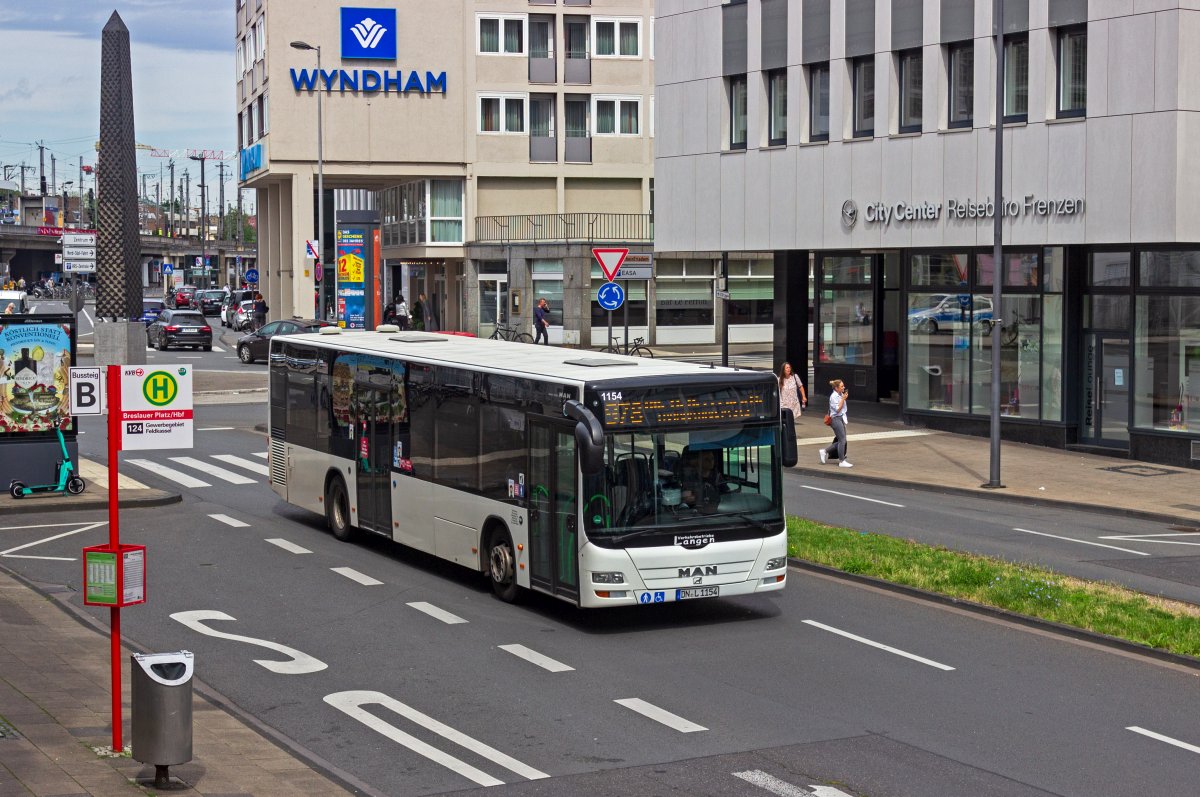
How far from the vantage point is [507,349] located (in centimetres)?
1836

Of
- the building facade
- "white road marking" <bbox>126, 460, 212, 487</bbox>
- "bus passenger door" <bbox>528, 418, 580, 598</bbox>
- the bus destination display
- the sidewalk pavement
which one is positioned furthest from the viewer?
the building facade

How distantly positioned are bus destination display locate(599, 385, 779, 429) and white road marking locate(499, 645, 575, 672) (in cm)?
222

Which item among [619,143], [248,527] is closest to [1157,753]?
[248,527]

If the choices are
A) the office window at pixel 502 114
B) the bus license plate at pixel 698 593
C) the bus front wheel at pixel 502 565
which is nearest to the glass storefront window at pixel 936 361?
the bus front wheel at pixel 502 565

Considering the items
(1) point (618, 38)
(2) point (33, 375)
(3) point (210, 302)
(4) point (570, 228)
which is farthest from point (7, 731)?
(3) point (210, 302)

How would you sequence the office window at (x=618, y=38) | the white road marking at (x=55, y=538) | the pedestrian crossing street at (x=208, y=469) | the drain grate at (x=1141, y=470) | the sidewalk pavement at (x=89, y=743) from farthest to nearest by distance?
1. the office window at (x=618, y=38)
2. the drain grate at (x=1141, y=470)
3. the pedestrian crossing street at (x=208, y=469)
4. the white road marking at (x=55, y=538)
5. the sidewalk pavement at (x=89, y=743)

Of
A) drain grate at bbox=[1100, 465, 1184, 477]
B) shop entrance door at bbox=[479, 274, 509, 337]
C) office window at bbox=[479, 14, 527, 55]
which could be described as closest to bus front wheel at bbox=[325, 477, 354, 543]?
drain grate at bbox=[1100, 465, 1184, 477]

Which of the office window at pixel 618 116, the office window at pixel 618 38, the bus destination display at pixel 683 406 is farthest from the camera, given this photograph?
the office window at pixel 618 116

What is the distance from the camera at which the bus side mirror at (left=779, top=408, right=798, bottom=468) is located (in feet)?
50.3

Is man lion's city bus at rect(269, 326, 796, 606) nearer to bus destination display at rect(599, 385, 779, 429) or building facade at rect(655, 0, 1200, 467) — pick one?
bus destination display at rect(599, 385, 779, 429)

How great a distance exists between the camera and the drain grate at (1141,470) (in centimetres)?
2791

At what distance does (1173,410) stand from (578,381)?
18.0 meters

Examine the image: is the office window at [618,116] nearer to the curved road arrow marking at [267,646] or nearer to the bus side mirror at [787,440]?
the bus side mirror at [787,440]

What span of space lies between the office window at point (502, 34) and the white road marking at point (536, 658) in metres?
55.5
